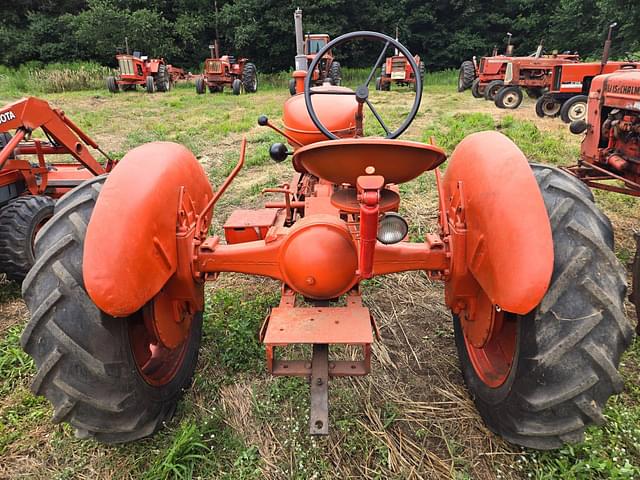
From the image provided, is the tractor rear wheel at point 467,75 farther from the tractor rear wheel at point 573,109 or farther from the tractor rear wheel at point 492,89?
the tractor rear wheel at point 573,109

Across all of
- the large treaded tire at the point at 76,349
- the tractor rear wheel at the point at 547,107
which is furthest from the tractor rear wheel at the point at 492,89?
the large treaded tire at the point at 76,349

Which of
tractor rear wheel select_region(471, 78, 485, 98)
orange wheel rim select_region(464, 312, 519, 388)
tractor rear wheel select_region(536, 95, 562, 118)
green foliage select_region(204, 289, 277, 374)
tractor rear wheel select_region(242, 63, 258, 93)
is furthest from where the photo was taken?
tractor rear wheel select_region(242, 63, 258, 93)

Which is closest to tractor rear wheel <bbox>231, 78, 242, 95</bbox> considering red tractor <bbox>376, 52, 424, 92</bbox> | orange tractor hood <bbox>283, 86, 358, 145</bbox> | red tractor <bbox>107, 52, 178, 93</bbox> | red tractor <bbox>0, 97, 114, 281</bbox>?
red tractor <bbox>107, 52, 178, 93</bbox>

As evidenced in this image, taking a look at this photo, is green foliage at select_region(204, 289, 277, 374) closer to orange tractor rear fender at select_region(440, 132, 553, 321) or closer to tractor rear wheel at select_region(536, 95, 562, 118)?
orange tractor rear fender at select_region(440, 132, 553, 321)

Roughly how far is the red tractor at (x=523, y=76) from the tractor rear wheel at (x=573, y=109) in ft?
7.52

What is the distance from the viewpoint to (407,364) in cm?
258

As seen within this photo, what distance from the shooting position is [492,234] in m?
1.63

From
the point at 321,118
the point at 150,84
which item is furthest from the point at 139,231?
the point at 150,84

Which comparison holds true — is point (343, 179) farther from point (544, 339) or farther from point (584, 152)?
point (584, 152)

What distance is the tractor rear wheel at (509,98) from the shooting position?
11797mm

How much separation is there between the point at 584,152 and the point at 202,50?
22.9m

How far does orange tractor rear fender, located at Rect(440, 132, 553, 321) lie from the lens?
1.47 m

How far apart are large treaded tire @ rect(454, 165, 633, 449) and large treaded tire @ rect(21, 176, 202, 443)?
1.45 m

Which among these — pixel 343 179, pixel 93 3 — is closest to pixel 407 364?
pixel 343 179
